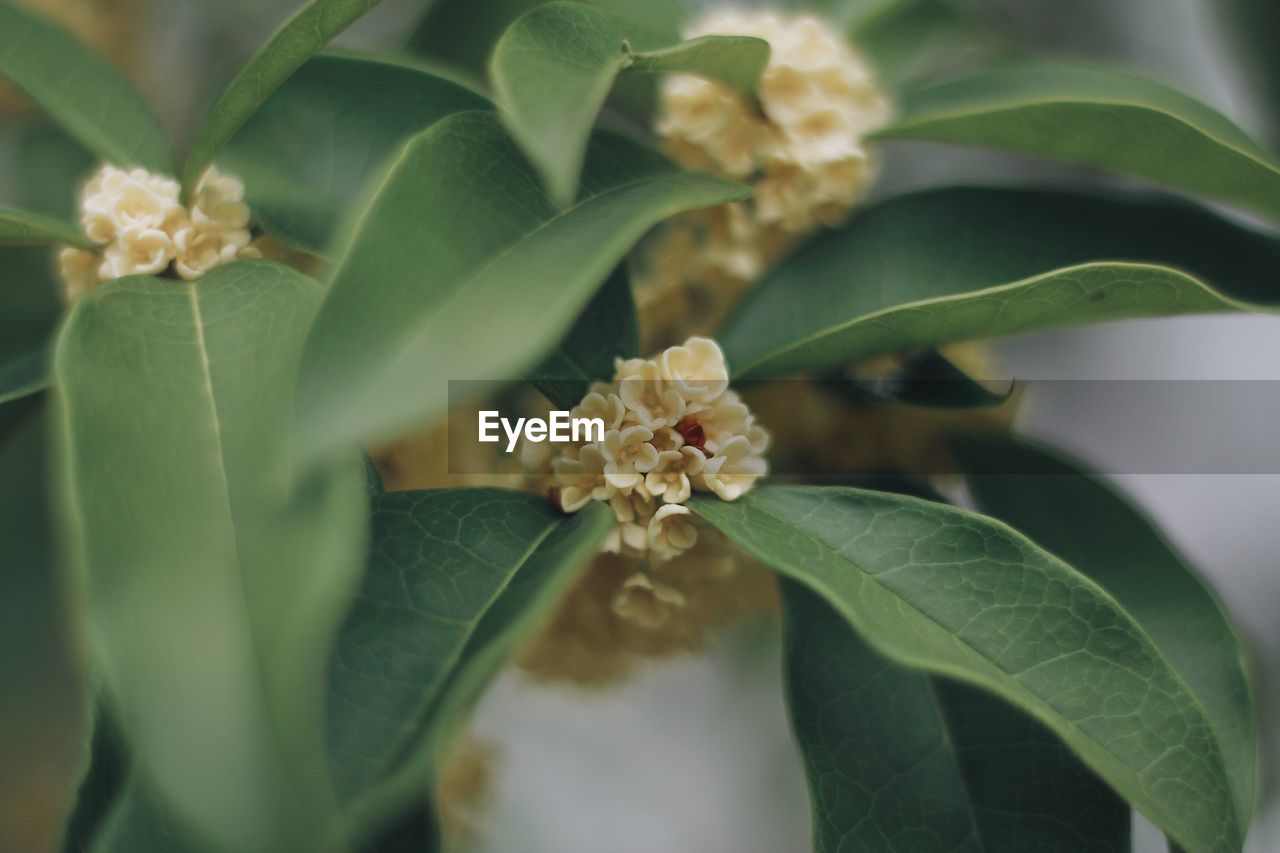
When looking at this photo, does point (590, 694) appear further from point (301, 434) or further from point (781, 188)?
point (301, 434)

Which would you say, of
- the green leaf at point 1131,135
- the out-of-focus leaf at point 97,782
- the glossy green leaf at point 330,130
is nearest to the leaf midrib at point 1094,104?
the green leaf at point 1131,135

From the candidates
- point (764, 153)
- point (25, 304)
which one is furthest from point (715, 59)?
point (25, 304)

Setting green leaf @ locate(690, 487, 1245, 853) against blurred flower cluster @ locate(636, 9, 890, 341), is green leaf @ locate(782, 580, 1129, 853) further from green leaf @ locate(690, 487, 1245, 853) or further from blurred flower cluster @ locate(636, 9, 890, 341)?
blurred flower cluster @ locate(636, 9, 890, 341)

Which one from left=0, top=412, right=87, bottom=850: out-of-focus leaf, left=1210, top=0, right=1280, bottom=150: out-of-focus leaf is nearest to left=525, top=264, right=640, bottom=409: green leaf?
left=0, top=412, right=87, bottom=850: out-of-focus leaf

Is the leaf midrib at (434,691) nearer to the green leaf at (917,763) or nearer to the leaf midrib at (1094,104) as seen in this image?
the green leaf at (917,763)

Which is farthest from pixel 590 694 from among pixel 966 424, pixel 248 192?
pixel 248 192
